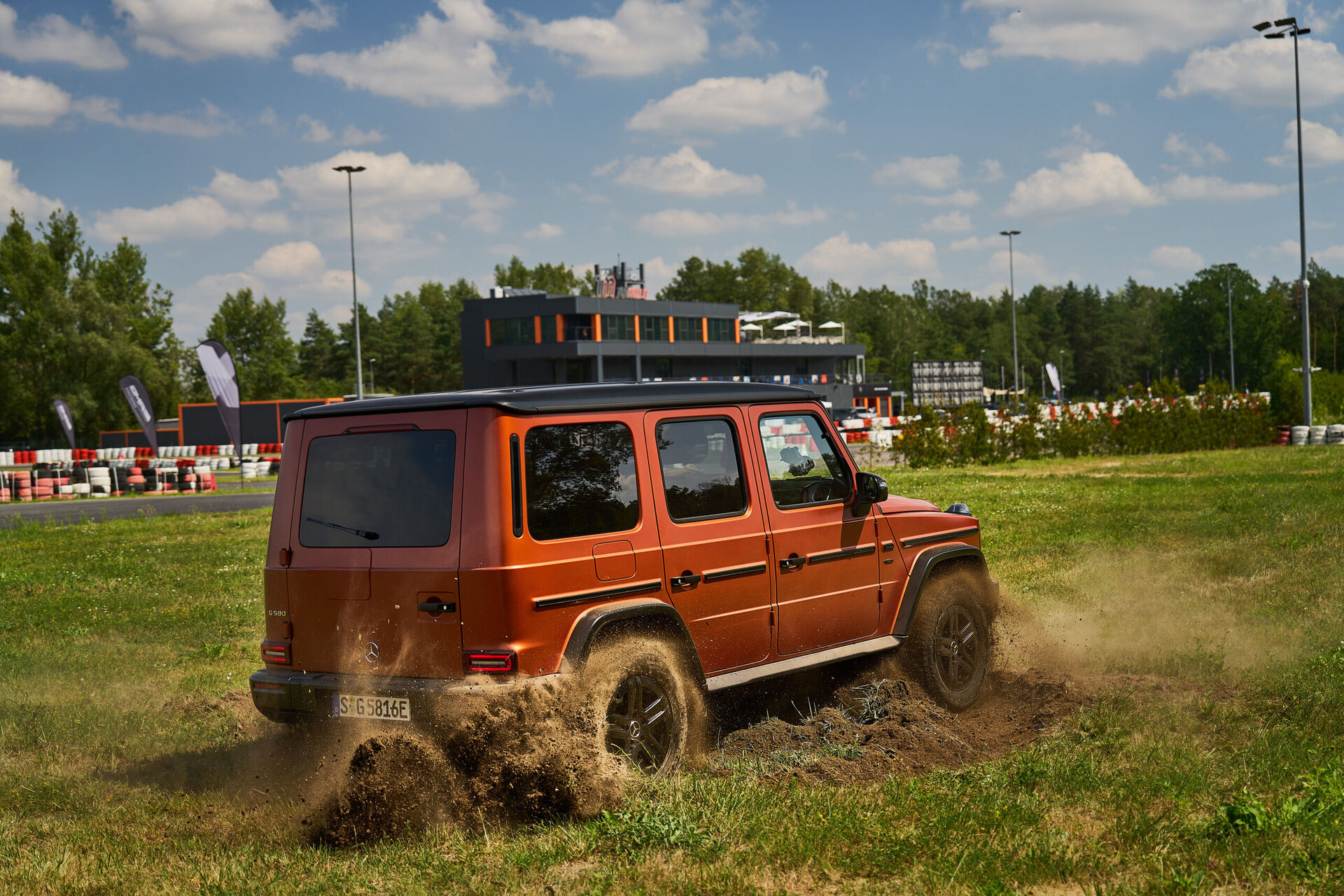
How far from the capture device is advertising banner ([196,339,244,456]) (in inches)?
1191

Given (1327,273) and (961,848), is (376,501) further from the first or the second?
(1327,273)

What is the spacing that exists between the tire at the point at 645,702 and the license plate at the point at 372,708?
2.70 ft

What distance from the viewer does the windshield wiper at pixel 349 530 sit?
5.46 meters

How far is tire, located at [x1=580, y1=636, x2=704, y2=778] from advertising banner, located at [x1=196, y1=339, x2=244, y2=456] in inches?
1063

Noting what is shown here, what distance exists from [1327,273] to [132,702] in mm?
178373

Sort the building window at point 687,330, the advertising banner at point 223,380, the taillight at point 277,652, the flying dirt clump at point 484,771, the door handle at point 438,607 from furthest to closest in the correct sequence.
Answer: the building window at point 687,330 → the advertising banner at point 223,380 → the taillight at point 277,652 → the door handle at point 438,607 → the flying dirt clump at point 484,771

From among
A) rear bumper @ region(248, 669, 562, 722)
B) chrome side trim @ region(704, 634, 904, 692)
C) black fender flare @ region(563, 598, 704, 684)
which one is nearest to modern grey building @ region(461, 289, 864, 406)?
chrome side trim @ region(704, 634, 904, 692)

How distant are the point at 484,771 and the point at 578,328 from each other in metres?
84.0

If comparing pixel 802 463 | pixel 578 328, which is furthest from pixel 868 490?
pixel 578 328

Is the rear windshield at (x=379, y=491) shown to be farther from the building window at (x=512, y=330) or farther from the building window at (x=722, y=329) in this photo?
the building window at (x=722, y=329)

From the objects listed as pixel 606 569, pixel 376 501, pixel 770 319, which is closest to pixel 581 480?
pixel 606 569

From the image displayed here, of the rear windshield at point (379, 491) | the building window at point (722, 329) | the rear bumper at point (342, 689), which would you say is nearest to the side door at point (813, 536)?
the rear bumper at point (342, 689)

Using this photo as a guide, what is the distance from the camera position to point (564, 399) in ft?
18.1

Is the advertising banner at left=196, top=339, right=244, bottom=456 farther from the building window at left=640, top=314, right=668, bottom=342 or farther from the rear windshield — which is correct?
the building window at left=640, top=314, right=668, bottom=342
